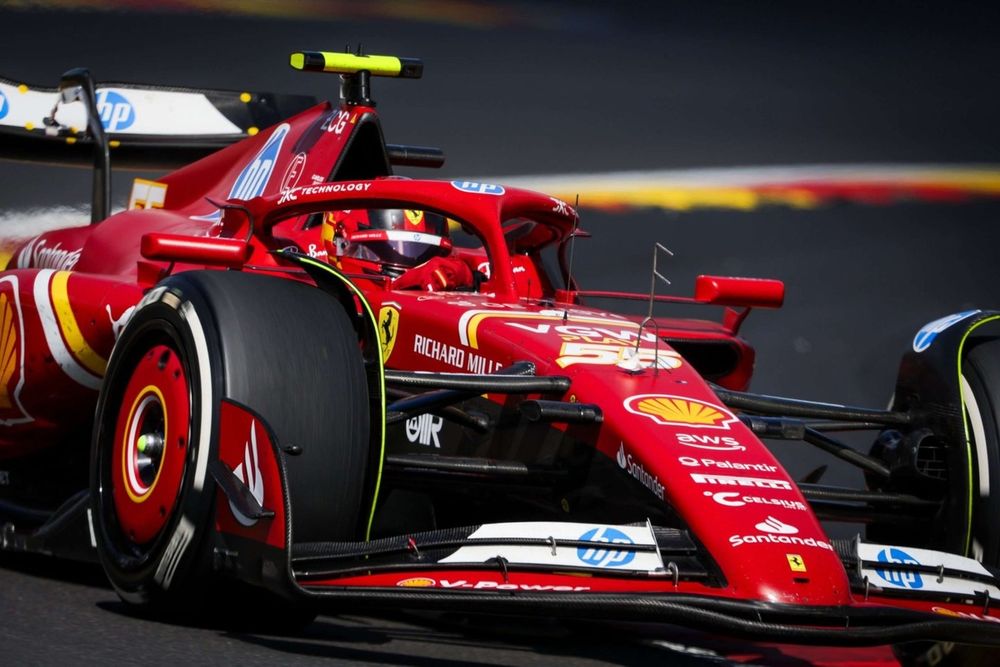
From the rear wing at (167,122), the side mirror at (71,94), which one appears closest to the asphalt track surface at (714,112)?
the rear wing at (167,122)

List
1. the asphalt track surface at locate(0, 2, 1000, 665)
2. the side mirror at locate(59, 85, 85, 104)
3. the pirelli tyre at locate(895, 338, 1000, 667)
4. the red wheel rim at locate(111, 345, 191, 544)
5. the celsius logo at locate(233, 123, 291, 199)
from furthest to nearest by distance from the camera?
the asphalt track surface at locate(0, 2, 1000, 665) < the side mirror at locate(59, 85, 85, 104) < the celsius logo at locate(233, 123, 291, 199) < the pirelli tyre at locate(895, 338, 1000, 667) < the red wheel rim at locate(111, 345, 191, 544)

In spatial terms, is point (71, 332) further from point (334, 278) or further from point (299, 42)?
point (299, 42)

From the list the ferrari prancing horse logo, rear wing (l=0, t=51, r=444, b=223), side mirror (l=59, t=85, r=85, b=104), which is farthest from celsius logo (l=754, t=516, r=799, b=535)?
side mirror (l=59, t=85, r=85, b=104)

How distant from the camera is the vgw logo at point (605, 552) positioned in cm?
367

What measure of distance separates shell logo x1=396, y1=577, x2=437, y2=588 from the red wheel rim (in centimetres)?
76

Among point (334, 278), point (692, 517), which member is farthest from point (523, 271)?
point (692, 517)

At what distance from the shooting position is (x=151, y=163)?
8.09m

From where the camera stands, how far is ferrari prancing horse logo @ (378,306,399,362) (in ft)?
16.7

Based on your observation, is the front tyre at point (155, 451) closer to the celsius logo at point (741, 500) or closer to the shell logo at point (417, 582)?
the shell logo at point (417, 582)

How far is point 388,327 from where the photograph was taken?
5109 mm

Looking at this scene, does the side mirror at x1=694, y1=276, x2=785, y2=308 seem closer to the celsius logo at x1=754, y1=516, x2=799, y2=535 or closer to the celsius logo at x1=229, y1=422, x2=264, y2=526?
the celsius logo at x1=754, y1=516, x2=799, y2=535

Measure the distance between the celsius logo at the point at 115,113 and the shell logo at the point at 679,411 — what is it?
454 centimetres

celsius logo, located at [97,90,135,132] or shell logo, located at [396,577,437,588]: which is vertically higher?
celsius logo, located at [97,90,135,132]

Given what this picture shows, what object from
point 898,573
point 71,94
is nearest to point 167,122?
point 71,94
